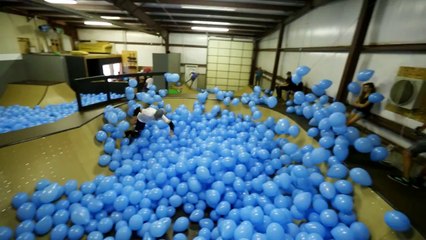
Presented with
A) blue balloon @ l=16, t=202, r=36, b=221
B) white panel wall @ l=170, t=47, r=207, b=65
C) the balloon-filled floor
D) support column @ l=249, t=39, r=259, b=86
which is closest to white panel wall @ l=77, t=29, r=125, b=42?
white panel wall @ l=170, t=47, r=207, b=65

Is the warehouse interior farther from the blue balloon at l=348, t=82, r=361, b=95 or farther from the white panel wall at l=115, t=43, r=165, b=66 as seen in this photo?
the white panel wall at l=115, t=43, r=165, b=66

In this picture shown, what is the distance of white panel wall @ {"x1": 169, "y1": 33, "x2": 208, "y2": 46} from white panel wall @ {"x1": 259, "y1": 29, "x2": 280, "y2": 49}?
2.53m

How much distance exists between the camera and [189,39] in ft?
29.3

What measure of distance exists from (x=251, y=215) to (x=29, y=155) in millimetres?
2246

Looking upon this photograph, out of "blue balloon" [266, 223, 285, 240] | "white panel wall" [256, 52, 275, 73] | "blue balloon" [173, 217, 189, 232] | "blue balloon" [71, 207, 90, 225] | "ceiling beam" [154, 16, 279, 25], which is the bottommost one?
"blue balloon" [173, 217, 189, 232]

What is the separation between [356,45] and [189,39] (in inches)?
291

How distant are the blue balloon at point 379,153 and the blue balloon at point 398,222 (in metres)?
0.78

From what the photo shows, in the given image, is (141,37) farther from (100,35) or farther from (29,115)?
(29,115)

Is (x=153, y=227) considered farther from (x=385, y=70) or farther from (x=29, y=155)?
(x=385, y=70)

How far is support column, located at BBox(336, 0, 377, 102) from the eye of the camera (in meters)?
2.54

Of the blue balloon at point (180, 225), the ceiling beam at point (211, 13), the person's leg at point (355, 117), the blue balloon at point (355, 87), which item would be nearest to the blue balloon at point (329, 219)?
the blue balloon at point (180, 225)

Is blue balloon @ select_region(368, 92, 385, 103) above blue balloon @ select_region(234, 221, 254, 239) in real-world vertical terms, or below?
above

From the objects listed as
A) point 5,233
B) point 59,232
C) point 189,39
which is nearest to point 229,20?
point 189,39

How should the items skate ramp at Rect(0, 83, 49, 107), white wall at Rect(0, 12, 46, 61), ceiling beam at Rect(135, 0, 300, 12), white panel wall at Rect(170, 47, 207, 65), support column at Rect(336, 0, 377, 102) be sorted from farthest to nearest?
white panel wall at Rect(170, 47, 207, 65) → white wall at Rect(0, 12, 46, 61) → skate ramp at Rect(0, 83, 49, 107) → ceiling beam at Rect(135, 0, 300, 12) → support column at Rect(336, 0, 377, 102)
